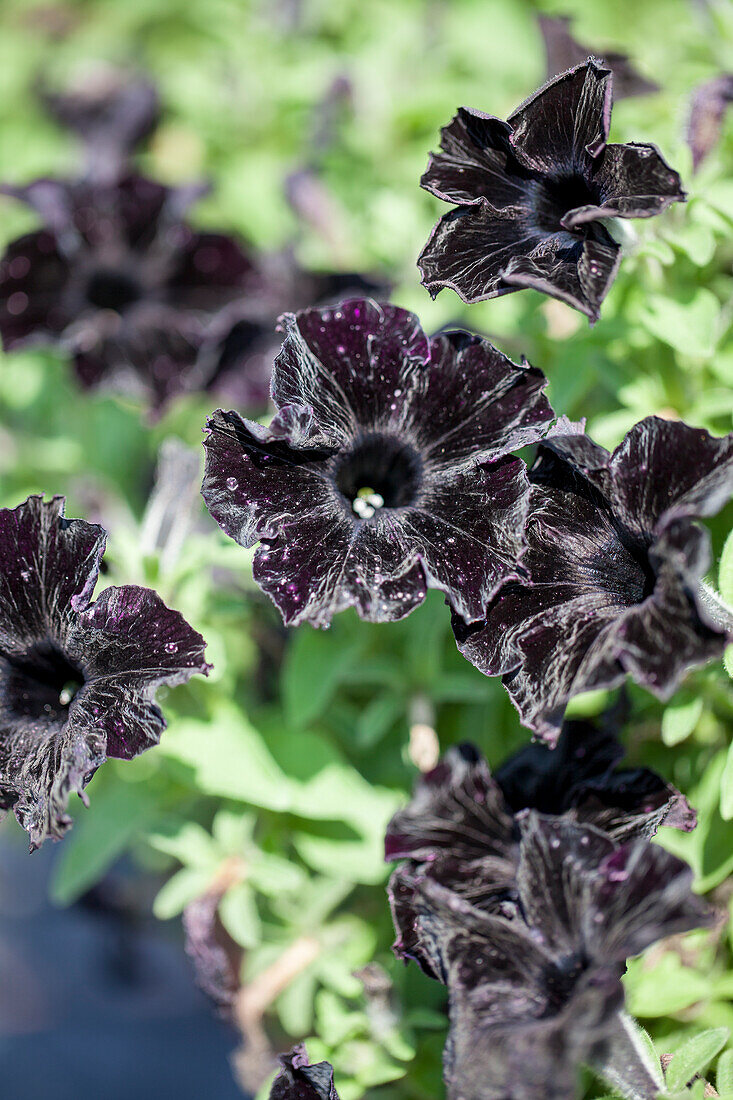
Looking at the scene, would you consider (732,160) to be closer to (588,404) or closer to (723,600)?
(588,404)

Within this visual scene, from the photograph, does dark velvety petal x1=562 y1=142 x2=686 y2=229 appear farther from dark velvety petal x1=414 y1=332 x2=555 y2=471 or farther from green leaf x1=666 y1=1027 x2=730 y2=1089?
green leaf x1=666 y1=1027 x2=730 y2=1089

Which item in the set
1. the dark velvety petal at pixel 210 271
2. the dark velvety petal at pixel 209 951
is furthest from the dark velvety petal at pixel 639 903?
the dark velvety petal at pixel 210 271

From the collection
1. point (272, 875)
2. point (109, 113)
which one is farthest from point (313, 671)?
point (109, 113)

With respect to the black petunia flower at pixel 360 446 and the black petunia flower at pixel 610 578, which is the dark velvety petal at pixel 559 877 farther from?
the black petunia flower at pixel 360 446

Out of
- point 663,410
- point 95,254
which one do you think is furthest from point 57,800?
point 95,254

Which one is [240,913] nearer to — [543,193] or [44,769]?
[44,769]

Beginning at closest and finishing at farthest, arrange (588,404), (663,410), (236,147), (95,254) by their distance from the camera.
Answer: (663,410) < (588,404) < (95,254) < (236,147)
